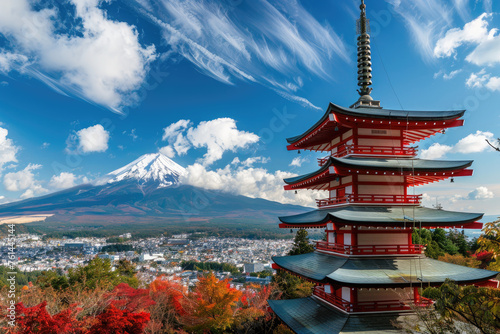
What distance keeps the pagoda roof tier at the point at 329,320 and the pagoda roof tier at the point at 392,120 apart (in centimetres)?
627

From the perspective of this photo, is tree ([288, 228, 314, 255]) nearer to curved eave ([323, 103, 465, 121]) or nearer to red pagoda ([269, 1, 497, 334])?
red pagoda ([269, 1, 497, 334])

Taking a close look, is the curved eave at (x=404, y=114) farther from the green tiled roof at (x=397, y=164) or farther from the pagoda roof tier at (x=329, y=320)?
the pagoda roof tier at (x=329, y=320)

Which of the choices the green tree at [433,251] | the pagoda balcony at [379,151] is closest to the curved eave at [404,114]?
the pagoda balcony at [379,151]

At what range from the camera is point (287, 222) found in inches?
519

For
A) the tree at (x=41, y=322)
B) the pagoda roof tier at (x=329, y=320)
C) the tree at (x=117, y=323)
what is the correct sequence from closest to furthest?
the pagoda roof tier at (x=329, y=320), the tree at (x=41, y=322), the tree at (x=117, y=323)

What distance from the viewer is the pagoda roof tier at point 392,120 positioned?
10922mm

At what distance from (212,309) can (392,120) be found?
11.7 metres

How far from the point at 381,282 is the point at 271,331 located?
6455mm

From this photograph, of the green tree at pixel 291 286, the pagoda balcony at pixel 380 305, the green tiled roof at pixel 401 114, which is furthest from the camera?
the green tree at pixel 291 286

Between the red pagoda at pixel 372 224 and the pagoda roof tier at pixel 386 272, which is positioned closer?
the pagoda roof tier at pixel 386 272

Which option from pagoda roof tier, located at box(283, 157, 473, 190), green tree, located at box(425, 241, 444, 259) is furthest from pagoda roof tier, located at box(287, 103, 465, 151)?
green tree, located at box(425, 241, 444, 259)

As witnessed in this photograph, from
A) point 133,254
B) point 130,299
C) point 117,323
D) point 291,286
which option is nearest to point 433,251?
point 291,286

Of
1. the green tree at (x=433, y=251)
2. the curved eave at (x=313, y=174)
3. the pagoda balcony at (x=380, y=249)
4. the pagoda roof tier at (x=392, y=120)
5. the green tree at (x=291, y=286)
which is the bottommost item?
the green tree at (x=291, y=286)

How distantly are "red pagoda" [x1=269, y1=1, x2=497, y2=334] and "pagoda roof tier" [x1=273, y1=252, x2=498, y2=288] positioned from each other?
28 mm
